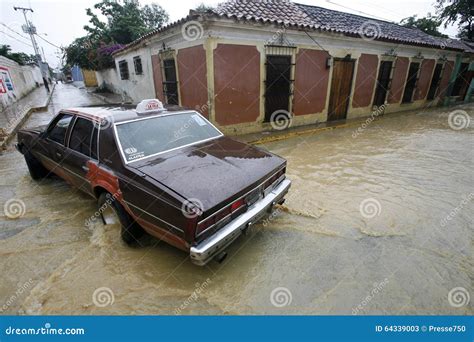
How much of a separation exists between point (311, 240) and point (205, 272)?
4.66 ft

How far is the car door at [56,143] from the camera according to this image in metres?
3.66

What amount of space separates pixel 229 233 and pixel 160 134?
1.64 meters

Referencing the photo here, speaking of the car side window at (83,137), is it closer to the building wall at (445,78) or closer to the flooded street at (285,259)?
the flooded street at (285,259)

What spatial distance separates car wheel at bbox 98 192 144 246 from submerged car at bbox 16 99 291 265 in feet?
0.04

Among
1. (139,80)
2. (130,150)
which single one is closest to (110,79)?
(139,80)

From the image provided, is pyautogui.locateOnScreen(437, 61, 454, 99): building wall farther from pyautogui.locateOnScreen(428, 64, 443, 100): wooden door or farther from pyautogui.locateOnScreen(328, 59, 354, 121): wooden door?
pyautogui.locateOnScreen(328, 59, 354, 121): wooden door

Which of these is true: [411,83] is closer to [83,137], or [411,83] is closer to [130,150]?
[130,150]

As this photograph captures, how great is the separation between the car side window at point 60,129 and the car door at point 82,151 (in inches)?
9.8

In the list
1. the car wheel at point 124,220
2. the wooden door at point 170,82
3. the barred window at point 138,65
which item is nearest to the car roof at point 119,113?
the car wheel at point 124,220

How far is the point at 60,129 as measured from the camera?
3.78 metres

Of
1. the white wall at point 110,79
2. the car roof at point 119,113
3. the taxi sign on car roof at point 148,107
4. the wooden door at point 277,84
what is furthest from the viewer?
the white wall at point 110,79

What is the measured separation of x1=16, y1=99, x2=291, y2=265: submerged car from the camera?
2178 millimetres

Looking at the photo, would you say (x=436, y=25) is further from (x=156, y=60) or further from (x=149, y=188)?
(x=149, y=188)

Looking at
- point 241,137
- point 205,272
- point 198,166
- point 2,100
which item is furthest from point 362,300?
point 2,100
